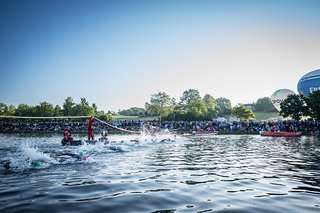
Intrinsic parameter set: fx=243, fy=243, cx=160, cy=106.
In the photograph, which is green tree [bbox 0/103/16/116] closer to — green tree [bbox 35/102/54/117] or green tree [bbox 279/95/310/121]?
green tree [bbox 35/102/54/117]

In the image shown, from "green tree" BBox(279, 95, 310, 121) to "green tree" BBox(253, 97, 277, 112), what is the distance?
381ft

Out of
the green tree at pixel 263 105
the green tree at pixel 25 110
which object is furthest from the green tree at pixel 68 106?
the green tree at pixel 263 105

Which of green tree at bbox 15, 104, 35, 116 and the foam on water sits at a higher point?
green tree at bbox 15, 104, 35, 116

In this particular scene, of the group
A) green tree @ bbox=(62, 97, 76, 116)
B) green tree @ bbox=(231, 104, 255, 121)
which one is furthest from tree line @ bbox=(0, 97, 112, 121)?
green tree @ bbox=(231, 104, 255, 121)

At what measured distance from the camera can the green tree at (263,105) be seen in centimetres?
17359

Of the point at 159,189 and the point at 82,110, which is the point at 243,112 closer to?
the point at 82,110

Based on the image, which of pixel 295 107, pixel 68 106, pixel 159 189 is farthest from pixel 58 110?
pixel 159 189

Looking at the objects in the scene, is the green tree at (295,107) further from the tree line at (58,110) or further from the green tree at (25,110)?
the green tree at (25,110)

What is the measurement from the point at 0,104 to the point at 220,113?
127338 mm

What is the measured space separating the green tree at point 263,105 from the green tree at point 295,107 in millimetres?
116070

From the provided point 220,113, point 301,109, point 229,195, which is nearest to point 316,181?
point 229,195

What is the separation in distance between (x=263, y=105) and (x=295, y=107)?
123032 mm

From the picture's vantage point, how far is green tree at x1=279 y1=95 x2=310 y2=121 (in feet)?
194

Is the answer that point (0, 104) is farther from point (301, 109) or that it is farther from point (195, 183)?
point (195, 183)
